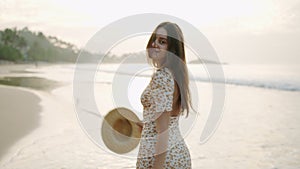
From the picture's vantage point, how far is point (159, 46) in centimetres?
181

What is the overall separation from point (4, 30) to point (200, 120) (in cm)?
7344

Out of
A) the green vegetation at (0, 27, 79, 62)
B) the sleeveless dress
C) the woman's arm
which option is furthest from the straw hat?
the green vegetation at (0, 27, 79, 62)

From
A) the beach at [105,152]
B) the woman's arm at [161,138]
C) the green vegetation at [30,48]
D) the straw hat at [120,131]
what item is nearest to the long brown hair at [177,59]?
the woman's arm at [161,138]

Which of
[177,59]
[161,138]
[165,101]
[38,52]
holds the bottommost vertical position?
[161,138]

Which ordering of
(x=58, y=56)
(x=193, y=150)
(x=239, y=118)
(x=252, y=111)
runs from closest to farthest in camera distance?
(x=193, y=150) → (x=239, y=118) → (x=252, y=111) → (x=58, y=56)

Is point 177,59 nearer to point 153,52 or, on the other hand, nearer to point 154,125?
point 153,52

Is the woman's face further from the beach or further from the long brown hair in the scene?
the beach

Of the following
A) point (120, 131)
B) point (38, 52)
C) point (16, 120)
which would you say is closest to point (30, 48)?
point (38, 52)

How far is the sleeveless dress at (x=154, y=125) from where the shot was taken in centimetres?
170

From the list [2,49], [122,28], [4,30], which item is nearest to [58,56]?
[4,30]

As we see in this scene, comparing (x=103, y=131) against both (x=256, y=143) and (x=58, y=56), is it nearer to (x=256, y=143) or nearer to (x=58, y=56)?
(x=256, y=143)

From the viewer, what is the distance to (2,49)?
195 feet

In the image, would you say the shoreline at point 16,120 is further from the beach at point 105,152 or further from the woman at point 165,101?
the woman at point 165,101

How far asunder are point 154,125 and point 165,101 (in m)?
0.20
